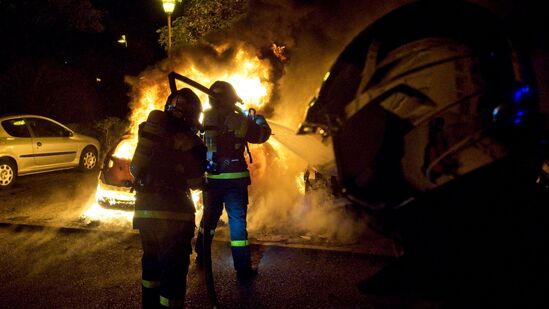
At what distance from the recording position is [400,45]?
2.23 metres

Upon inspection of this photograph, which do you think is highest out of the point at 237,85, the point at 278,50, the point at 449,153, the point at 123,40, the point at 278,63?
the point at 123,40

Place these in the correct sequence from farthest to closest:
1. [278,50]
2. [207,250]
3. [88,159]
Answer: [88,159]
[278,50]
[207,250]

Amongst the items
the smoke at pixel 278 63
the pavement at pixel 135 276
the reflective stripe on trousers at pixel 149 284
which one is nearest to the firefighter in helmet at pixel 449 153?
the pavement at pixel 135 276

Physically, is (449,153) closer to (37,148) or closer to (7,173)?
(7,173)

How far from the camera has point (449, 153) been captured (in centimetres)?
183

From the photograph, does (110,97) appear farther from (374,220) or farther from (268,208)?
(374,220)

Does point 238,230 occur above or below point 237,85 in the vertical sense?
below

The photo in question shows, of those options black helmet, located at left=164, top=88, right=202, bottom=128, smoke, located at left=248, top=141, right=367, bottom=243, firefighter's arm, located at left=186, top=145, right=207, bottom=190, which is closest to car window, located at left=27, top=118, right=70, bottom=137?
smoke, located at left=248, top=141, right=367, bottom=243

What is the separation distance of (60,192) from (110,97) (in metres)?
12.2

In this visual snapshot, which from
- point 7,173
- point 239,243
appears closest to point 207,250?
point 239,243

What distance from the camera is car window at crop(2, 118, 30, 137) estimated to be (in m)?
8.86

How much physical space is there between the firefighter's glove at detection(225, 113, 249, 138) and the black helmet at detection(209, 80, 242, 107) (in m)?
0.21

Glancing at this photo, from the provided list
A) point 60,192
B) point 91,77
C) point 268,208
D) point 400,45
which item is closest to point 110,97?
point 91,77

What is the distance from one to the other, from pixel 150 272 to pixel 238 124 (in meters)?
1.64
